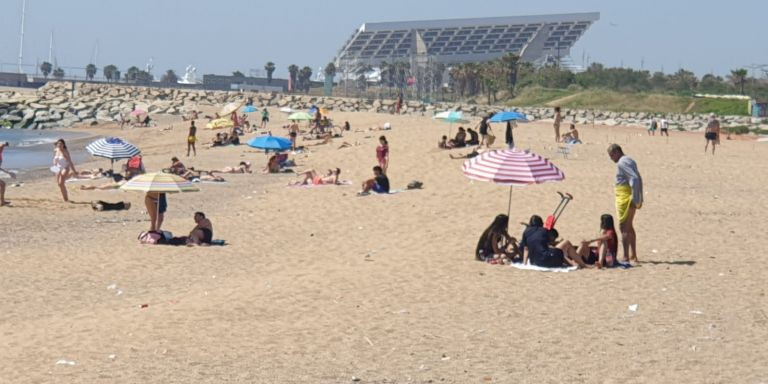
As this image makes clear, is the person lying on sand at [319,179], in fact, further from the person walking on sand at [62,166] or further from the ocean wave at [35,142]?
the ocean wave at [35,142]

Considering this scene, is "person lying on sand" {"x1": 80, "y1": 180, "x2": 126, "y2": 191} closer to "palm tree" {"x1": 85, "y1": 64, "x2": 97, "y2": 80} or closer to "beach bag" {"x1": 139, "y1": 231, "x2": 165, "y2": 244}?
"beach bag" {"x1": 139, "y1": 231, "x2": 165, "y2": 244}

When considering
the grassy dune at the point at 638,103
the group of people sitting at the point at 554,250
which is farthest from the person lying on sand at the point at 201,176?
the grassy dune at the point at 638,103

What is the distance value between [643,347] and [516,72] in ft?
320

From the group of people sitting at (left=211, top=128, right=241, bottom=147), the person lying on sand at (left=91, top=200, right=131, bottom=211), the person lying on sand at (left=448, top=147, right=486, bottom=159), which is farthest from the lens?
the group of people sitting at (left=211, top=128, right=241, bottom=147)

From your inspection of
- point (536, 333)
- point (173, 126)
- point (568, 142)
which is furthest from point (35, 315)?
point (173, 126)

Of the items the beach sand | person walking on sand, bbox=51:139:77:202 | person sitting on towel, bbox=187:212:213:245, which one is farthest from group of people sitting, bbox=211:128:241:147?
person sitting on towel, bbox=187:212:213:245

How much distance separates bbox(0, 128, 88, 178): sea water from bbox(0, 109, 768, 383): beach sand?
6800 mm

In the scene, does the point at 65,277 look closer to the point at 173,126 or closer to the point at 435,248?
the point at 435,248

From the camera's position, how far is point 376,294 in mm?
12078

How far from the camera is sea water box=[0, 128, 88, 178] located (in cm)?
3775

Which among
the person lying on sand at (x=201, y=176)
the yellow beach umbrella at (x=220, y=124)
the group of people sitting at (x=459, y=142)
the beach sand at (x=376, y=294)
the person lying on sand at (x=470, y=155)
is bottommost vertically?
the beach sand at (x=376, y=294)

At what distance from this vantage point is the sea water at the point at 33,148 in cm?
3775

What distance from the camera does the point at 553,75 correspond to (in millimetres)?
104062

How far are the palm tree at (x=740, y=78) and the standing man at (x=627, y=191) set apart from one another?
85.2 m
